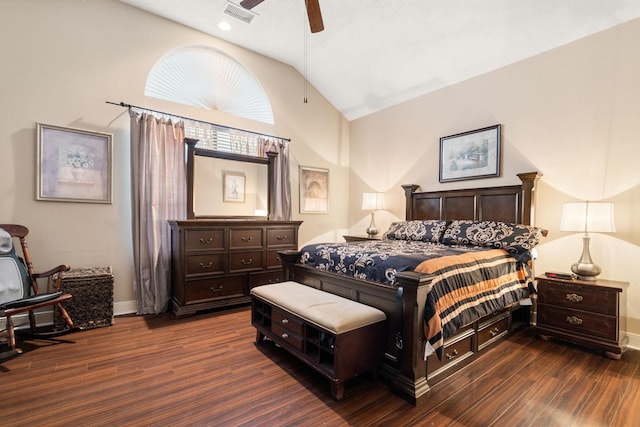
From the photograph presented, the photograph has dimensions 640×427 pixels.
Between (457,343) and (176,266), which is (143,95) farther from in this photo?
(457,343)

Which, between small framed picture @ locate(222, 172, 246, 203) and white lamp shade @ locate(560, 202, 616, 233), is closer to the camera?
white lamp shade @ locate(560, 202, 616, 233)

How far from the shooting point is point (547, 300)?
2725 millimetres

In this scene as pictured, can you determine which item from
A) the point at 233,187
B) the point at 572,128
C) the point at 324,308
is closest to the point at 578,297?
the point at 572,128

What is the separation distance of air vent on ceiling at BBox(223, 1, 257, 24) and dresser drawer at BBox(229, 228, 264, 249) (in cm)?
259

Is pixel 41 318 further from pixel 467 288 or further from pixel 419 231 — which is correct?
pixel 419 231

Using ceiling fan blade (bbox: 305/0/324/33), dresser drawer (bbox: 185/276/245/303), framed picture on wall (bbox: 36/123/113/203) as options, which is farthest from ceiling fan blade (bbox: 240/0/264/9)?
dresser drawer (bbox: 185/276/245/303)

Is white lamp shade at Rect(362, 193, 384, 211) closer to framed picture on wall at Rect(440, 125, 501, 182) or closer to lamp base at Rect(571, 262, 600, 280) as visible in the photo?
framed picture on wall at Rect(440, 125, 501, 182)

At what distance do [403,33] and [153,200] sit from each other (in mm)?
3599

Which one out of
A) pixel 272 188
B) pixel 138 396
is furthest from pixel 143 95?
pixel 138 396

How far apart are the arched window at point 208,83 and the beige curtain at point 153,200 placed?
1.70 ft

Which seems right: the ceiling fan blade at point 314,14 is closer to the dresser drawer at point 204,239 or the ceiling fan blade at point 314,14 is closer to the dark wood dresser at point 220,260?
the dark wood dresser at point 220,260

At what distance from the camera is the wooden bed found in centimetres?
179

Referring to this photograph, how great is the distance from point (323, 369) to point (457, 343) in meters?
1.03

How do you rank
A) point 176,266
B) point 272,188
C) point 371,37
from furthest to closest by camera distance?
point 272,188
point 371,37
point 176,266
